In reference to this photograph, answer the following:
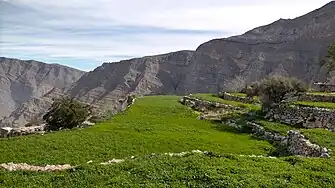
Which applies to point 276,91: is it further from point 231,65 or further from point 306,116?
point 231,65

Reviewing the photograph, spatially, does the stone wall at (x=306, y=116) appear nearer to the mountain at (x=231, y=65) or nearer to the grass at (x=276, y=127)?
the grass at (x=276, y=127)

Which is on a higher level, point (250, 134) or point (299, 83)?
point (299, 83)

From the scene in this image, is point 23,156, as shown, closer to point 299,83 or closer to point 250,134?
point 250,134

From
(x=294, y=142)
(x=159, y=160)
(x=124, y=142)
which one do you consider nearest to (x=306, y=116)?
(x=294, y=142)

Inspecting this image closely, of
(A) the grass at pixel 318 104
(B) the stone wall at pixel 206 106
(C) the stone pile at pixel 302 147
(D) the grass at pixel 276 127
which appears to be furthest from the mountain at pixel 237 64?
(C) the stone pile at pixel 302 147

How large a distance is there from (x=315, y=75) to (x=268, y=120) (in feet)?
361

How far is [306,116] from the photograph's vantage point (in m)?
29.1

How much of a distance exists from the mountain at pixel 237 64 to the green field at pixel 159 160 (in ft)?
378

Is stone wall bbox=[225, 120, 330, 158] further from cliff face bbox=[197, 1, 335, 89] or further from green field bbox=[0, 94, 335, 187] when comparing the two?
cliff face bbox=[197, 1, 335, 89]

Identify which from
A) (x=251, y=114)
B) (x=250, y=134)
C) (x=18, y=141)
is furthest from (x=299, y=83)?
(x=18, y=141)

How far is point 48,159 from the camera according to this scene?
17688mm

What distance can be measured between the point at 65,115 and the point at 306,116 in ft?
66.7

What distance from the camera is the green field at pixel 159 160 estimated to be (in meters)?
12.8

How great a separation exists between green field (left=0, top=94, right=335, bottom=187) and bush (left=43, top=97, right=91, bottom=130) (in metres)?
8.62
